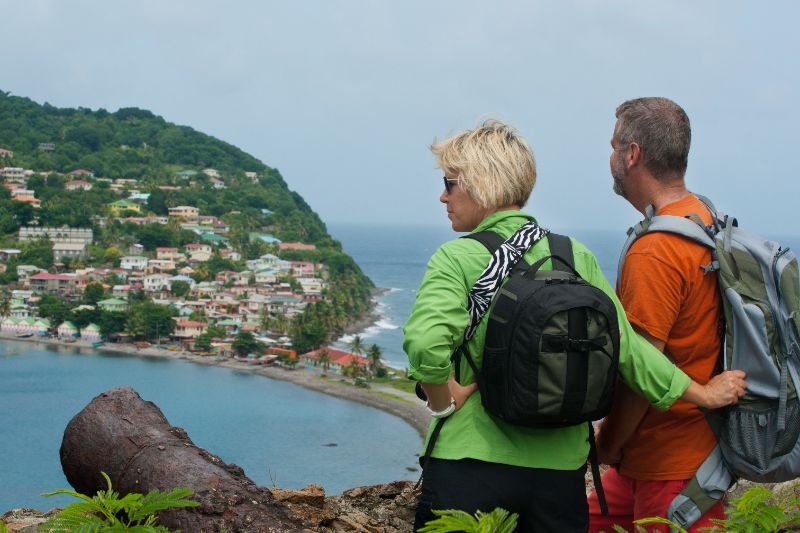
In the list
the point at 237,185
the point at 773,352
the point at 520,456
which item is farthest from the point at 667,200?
the point at 237,185

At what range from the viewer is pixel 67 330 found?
67438 millimetres

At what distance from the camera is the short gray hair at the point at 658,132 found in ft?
6.72

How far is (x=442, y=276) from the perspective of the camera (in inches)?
71.2

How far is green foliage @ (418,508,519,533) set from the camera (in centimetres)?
157

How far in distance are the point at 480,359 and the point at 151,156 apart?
116 m

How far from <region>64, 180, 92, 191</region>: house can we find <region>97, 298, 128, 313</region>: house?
2828 centimetres

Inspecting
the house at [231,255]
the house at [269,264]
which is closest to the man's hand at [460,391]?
the house at [269,264]

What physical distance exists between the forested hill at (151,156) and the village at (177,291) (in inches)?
347

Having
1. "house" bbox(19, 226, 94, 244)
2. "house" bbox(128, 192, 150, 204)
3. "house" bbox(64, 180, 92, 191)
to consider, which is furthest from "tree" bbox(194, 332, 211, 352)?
"house" bbox(64, 180, 92, 191)

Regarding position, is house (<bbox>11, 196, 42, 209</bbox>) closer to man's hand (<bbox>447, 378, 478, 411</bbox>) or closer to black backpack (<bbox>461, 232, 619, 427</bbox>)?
man's hand (<bbox>447, 378, 478, 411</bbox>)

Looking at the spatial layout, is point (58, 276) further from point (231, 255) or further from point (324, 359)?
point (324, 359)

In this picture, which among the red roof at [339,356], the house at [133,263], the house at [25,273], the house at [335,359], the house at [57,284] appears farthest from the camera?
the house at [133,263]

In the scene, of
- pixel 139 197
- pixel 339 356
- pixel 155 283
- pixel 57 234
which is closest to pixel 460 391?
pixel 339 356

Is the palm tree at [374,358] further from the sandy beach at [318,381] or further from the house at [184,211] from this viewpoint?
the house at [184,211]
